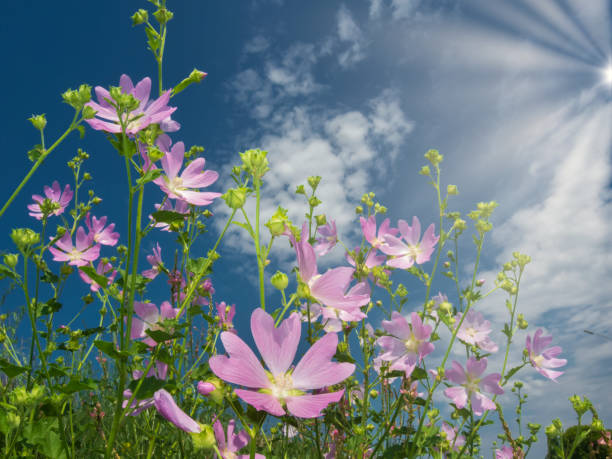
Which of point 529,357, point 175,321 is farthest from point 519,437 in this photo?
point 175,321

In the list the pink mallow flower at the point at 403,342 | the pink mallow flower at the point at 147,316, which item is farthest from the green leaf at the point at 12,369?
the pink mallow flower at the point at 403,342

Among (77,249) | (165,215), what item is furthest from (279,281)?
(77,249)

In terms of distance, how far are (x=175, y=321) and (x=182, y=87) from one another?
0.83m

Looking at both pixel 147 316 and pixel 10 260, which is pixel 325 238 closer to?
pixel 147 316

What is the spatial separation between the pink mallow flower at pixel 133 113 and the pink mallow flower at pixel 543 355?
2.27 m

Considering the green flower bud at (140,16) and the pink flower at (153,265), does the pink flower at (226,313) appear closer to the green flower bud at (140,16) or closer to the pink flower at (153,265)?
the pink flower at (153,265)

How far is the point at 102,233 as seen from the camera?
2734mm

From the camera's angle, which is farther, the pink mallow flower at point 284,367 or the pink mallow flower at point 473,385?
Result: the pink mallow flower at point 473,385

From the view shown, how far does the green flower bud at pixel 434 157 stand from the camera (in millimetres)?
2615

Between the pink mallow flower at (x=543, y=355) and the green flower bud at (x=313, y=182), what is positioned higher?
the green flower bud at (x=313, y=182)

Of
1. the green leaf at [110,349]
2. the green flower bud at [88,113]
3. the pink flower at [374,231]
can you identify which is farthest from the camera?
the pink flower at [374,231]

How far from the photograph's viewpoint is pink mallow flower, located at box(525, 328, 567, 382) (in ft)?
7.90

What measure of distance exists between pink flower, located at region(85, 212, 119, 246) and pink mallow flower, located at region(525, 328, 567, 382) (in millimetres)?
2597

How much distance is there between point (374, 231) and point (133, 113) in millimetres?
1368
